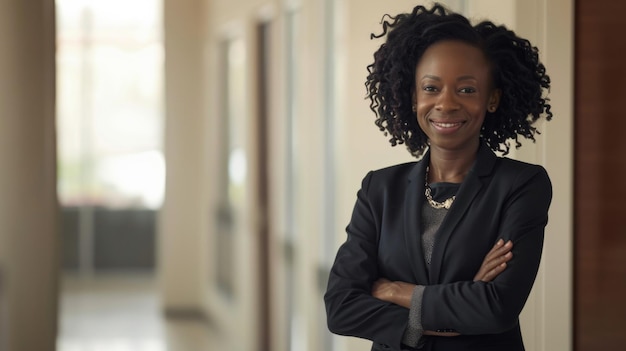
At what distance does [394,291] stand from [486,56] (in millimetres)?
610

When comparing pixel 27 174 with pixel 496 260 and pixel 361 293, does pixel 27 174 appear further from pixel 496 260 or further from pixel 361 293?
pixel 496 260

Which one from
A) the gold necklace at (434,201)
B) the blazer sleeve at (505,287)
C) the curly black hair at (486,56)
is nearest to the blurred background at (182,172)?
the curly black hair at (486,56)

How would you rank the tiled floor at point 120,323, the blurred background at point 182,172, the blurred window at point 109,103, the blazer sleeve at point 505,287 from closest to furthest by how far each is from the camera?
the blazer sleeve at point 505,287, the blurred background at point 182,172, the blurred window at point 109,103, the tiled floor at point 120,323

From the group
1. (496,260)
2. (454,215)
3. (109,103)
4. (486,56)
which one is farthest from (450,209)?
(109,103)

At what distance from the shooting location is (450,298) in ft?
6.15

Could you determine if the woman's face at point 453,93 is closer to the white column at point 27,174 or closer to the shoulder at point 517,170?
the shoulder at point 517,170

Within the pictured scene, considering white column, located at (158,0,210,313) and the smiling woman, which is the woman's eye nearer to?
the smiling woman

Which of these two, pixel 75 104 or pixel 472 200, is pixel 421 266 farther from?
pixel 75 104

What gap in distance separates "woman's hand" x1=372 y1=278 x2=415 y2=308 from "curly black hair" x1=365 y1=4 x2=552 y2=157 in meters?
0.41

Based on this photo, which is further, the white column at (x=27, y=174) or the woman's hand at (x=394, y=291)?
the white column at (x=27, y=174)

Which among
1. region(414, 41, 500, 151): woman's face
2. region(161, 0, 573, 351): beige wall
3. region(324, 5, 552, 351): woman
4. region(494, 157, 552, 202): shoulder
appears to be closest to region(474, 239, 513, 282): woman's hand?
region(324, 5, 552, 351): woman

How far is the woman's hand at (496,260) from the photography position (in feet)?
6.13

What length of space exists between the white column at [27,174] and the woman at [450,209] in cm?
177

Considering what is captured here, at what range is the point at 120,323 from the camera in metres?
3.68
